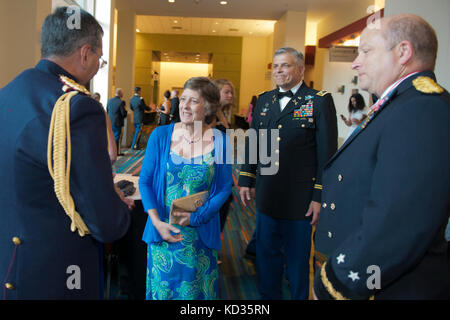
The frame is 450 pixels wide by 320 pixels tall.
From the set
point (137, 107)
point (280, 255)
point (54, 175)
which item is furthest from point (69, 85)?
point (137, 107)

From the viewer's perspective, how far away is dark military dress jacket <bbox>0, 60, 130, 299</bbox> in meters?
1.01

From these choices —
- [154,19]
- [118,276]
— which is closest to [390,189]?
[118,276]

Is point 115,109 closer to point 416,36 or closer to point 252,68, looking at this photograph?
point 416,36

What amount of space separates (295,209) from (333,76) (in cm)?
1014

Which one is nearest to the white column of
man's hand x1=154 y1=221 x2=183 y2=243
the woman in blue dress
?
the woman in blue dress

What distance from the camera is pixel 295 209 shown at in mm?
2416

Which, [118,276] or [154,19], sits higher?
[154,19]

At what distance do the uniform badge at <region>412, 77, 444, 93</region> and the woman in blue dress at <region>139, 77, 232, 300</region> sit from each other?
1133mm

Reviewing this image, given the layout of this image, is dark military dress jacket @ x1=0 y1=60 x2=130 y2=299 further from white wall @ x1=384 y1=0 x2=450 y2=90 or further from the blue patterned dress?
white wall @ x1=384 y1=0 x2=450 y2=90

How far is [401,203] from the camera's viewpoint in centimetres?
92

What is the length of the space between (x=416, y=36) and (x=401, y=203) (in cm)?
52

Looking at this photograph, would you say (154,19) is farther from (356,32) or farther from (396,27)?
(396,27)
